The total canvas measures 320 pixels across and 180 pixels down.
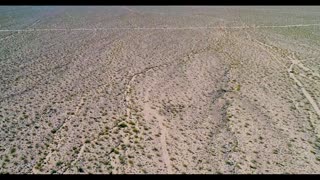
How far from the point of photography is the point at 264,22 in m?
22.6

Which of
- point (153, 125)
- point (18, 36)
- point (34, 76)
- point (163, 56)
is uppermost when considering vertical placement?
point (18, 36)

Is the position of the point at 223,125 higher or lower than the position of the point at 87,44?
lower

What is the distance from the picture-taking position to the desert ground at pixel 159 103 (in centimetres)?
654

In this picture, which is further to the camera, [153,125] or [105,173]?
[153,125]

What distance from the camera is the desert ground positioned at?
21.5 feet

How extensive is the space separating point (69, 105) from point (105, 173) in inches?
133

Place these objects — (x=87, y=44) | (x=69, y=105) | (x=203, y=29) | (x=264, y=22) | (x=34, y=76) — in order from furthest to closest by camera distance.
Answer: (x=264, y=22), (x=203, y=29), (x=87, y=44), (x=34, y=76), (x=69, y=105)

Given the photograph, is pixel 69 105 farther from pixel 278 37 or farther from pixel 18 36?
pixel 278 37

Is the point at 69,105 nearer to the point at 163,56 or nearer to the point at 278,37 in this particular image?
the point at 163,56

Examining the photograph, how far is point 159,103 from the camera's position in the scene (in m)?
9.17

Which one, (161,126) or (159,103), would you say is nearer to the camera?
(161,126)

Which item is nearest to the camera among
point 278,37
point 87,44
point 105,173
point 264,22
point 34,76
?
point 105,173

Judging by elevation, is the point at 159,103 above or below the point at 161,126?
above

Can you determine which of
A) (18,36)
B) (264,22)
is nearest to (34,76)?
(18,36)
